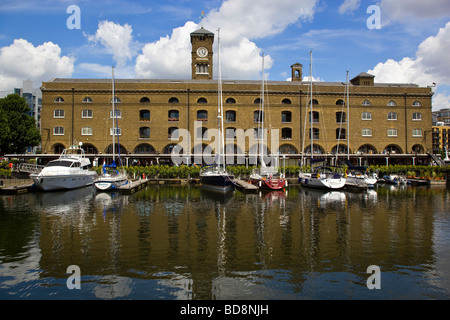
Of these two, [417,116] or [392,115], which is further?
[417,116]

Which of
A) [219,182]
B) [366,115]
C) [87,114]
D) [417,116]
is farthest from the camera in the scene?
[417,116]

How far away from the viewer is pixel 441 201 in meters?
28.8

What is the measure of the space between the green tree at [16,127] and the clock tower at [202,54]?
31469 mm

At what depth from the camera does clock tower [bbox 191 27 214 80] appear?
66.8 meters

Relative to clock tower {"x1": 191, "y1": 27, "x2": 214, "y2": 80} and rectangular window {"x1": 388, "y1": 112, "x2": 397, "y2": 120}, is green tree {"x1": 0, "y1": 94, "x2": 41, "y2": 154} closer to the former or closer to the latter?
clock tower {"x1": 191, "y1": 27, "x2": 214, "y2": 80}

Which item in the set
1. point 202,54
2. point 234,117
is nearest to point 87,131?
point 234,117

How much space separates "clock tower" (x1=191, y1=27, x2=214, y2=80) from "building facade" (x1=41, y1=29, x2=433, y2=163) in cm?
1033

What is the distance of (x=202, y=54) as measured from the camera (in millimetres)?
67188

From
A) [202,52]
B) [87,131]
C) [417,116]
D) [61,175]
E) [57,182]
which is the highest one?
[202,52]

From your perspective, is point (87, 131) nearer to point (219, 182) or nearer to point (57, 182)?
point (57, 182)

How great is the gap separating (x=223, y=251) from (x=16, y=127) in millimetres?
52425

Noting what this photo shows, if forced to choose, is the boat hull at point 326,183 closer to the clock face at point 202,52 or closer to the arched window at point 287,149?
the arched window at point 287,149
